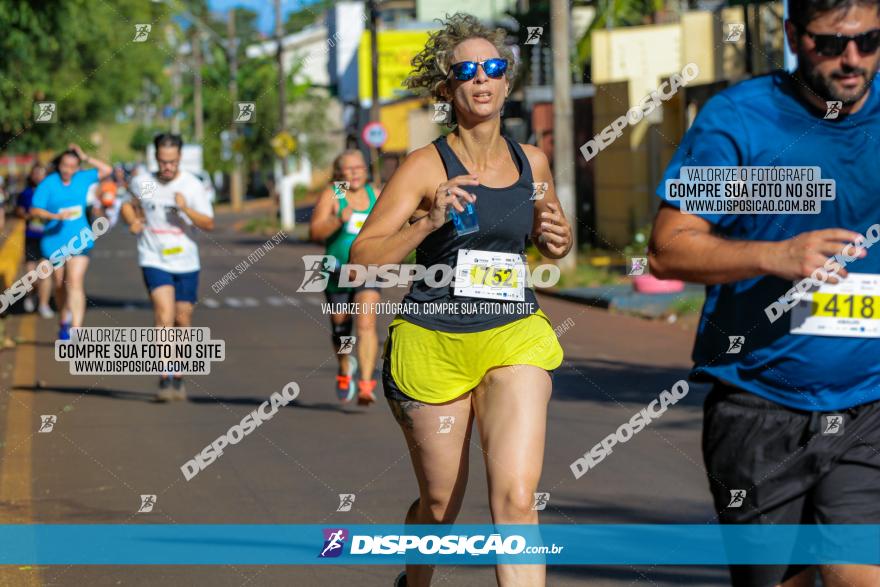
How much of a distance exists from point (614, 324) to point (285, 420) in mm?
7429

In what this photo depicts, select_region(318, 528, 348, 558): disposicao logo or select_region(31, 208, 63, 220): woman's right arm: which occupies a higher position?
select_region(31, 208, 63, 220): woman's right arm

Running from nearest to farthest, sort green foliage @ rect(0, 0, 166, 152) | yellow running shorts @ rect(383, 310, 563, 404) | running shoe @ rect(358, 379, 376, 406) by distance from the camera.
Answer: yellow running shorts @ rect(383, 310, 563, 404), running shoe @ rect(358, 379, 376, 406), green foliage @ rect(0, 0, 166, 152)

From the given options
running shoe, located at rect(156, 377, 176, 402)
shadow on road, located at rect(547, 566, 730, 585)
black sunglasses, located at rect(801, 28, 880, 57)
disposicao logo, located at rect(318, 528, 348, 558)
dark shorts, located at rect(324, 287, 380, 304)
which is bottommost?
running shoe, located at rect(156, 377, 176, 402)

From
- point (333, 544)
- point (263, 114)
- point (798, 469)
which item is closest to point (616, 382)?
point (333, 544)

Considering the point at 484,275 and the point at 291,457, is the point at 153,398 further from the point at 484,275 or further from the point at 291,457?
the point at 484,275

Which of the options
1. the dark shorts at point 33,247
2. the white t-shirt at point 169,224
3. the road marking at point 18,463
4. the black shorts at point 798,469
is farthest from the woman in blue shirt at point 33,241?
the black shorts at point 798,469

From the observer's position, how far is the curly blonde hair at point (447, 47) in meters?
5.05

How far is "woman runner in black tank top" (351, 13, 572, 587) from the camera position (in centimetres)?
469

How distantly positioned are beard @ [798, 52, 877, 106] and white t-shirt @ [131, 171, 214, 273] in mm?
8194

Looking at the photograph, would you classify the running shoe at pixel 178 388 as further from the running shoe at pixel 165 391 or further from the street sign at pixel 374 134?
the street sign at pixel 374 134

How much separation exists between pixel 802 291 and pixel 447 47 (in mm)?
1919

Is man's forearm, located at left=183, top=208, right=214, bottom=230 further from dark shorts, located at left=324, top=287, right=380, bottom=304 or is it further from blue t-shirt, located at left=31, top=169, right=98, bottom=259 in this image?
blue t-shirt, located at left=31, top=169, right=98, bottom=259

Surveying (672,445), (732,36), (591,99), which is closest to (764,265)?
(672,445)

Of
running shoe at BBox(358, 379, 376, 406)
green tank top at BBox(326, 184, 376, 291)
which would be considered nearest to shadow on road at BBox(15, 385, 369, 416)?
running shoe at BBox(358, 379, 376, 406)
